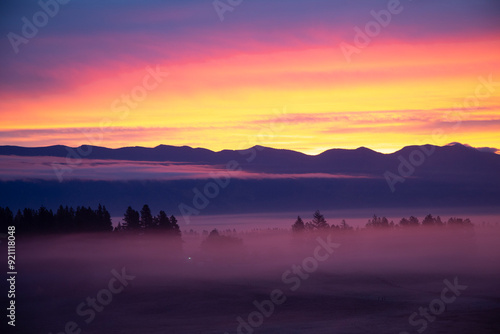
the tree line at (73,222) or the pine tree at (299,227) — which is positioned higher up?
the pine tree at (299,227)

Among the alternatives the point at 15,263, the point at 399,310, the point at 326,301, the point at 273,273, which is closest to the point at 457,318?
the point at 399,310

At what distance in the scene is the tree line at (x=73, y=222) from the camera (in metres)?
115

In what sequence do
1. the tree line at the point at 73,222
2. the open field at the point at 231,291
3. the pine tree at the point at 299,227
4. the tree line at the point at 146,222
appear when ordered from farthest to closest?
the pine tree at the point at 299,227 < the tree line at the point at 146,222 < the tree line at the point at 73,222 < the open field at the point at 231,291

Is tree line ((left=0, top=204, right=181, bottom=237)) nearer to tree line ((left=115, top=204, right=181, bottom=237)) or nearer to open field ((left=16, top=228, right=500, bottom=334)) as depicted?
tree line ((left=115, top=204, right=181, bottom=237))

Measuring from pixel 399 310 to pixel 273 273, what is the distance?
130 ft

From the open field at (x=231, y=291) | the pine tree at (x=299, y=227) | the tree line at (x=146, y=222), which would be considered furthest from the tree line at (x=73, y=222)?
the pine tree at (x=299, y=227)

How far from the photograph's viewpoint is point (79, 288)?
89.8 meters

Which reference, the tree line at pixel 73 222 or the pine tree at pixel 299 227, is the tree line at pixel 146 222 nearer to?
the tree line at pixel 73 222

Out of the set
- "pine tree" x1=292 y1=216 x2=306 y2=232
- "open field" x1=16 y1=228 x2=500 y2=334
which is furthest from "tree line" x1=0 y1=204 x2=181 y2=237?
"pine tree" x1=292 y1=216 x2=306 y2=232

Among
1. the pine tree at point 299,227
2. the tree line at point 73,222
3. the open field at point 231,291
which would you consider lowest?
the open field at point 231,291

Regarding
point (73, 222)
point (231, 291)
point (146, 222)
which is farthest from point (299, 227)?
point (231, 291)

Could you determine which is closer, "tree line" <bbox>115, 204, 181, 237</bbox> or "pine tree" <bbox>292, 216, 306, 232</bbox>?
"tree line" <bbox>115, 204, 181, 237</bbox>

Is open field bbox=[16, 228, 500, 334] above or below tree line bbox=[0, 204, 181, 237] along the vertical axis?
below

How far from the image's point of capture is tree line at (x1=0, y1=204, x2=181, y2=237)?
115 meters
